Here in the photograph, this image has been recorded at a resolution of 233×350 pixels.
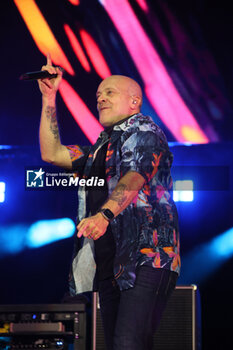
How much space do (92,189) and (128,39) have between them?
199cm

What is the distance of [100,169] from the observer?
187cm

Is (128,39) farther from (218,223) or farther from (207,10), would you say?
(218,223)

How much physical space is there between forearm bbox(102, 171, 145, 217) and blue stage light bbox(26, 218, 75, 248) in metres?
2.64

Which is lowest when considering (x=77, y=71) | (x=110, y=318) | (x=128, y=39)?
(x=110, y=318)

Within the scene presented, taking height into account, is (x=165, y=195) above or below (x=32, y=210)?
below

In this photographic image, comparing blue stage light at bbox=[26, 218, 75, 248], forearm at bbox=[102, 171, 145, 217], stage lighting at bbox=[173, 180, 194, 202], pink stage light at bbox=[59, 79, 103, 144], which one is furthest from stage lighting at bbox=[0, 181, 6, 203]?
forearm at bbox=[102, 171, 145, 217]

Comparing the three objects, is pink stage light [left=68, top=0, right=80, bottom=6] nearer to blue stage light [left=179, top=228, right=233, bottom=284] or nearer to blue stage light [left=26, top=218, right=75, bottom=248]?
blue stage light [left=26, top=218, right=75, bottom=248]

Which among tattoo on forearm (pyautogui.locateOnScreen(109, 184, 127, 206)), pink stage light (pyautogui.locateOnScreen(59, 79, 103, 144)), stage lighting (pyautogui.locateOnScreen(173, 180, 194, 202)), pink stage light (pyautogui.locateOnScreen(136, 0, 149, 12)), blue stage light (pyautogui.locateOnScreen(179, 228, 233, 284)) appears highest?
pink stage light (pyautogui.locateOnScreen(136, 0, 149, 12))

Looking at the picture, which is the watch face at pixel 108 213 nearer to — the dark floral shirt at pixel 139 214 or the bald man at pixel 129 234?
the bald man at pixel 129 234

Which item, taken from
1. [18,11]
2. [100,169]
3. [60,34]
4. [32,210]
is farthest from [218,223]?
[100,169]

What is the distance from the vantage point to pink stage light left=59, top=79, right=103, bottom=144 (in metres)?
3.47

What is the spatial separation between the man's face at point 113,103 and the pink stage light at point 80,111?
4.51ft

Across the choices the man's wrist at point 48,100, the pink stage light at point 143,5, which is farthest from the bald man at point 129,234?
the pink stage light at point 143,5

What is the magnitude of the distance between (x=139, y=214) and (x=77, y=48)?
208 cm
